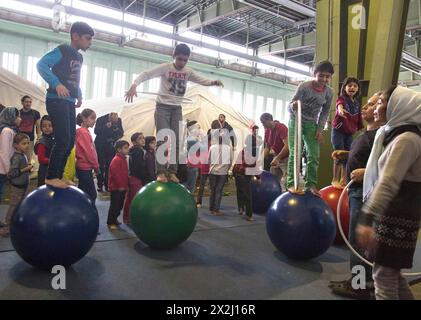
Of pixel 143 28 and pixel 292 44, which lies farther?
pixel 292 44

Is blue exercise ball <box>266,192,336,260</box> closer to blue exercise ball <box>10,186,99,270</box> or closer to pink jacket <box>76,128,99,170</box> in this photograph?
blue exercise ball <box>10,186,99,270</box>

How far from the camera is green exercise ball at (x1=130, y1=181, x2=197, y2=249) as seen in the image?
12.4 feet

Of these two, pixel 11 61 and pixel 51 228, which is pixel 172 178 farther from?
pixel 11 61

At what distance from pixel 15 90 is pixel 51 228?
6878 millimetres

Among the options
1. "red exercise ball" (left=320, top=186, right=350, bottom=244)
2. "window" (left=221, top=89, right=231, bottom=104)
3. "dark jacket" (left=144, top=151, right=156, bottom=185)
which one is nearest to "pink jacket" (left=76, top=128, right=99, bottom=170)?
"dark jacket" (left=144, top=151, right=156, bottom=185)

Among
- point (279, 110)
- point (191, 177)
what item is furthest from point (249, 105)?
point (191, 177)

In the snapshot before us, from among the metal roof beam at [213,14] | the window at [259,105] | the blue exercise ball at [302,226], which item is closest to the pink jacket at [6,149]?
the blue exercise ball at [302,226]

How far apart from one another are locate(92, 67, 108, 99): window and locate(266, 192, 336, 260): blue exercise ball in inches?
402

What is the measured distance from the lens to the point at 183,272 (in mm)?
3326

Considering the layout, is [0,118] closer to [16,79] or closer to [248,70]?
[16,79]

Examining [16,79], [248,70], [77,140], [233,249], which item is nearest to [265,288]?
[233,249]

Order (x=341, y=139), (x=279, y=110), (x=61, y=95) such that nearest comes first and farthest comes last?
1. (x=61, y=95)
2. (x=341, y=139)
3. (x=279, y=110)

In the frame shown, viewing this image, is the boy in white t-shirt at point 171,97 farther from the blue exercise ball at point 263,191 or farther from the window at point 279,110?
the window at point 279,110
